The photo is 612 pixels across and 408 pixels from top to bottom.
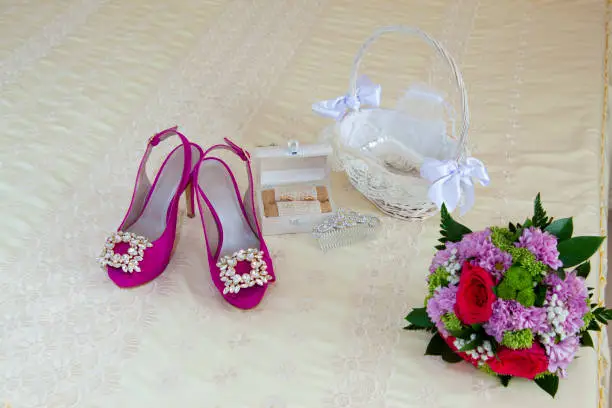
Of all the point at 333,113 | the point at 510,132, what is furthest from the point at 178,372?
the point at 510,132

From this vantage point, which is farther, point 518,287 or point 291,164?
point 291,164

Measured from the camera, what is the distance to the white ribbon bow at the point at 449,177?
132 cm

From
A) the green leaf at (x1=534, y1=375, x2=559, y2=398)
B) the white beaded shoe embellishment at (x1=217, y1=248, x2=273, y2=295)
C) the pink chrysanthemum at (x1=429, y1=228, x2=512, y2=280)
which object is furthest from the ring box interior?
the green leaf at (x1=534, y1=375, x2=559, y2=398)

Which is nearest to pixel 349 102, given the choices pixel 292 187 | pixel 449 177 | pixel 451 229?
pixel 292 187

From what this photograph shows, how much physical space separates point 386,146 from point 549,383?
27.9 inches

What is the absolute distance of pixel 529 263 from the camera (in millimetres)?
1069

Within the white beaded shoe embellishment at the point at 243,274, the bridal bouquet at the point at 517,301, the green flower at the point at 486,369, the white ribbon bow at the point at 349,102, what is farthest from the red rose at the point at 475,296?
the white ribbon bow at the point at 349,102

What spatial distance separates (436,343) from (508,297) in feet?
0.68

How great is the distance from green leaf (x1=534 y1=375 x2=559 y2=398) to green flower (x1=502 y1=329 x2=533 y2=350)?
4.8 inches

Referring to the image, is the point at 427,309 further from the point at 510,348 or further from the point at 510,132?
the point at 510,132

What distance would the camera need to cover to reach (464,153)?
137 centimetres

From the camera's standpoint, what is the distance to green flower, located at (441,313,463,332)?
111 cm

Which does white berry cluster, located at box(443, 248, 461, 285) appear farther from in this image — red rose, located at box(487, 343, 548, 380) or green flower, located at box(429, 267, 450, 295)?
red rose, located at box(487, 343, 548, 380)

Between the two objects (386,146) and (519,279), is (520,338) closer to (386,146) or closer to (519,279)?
(519,279)
